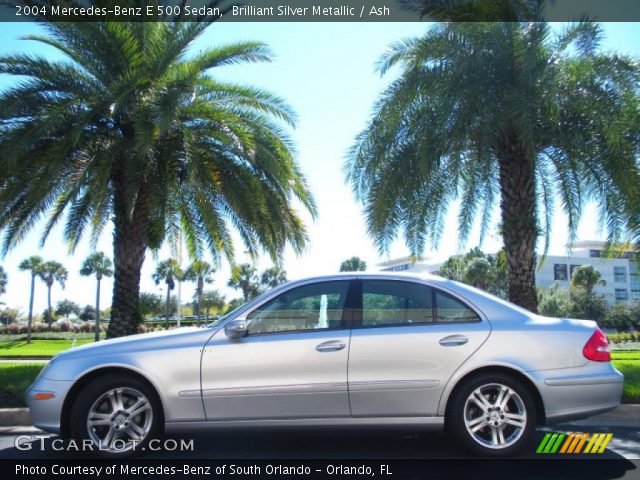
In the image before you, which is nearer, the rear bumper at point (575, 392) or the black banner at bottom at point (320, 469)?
the black banner at bottom at point (320, 469)

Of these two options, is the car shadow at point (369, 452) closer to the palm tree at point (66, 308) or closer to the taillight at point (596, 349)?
the taillight at point (596, 349)

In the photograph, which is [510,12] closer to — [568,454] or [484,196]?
[484,196]

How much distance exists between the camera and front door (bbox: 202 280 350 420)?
5156 millimetres

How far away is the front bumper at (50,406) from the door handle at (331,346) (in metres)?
2.13

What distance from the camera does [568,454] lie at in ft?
18.0

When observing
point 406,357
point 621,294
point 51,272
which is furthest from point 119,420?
point 621,294

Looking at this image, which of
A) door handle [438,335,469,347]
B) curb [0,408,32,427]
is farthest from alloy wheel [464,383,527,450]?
curb [0,408,32,427]

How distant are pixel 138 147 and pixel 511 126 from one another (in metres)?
6.35

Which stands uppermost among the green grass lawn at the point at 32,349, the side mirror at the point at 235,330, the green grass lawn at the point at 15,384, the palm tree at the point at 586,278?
the palm tree at the point at 586,278

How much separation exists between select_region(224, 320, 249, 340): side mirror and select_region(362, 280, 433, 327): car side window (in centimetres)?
104

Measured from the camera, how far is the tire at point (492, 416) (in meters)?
5.10

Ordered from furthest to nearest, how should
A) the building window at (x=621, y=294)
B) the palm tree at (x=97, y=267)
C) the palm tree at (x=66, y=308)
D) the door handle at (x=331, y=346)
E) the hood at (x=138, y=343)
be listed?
the palm tree at (x=66, y=308) → the building window at (x=621, y=294) → the palm tree at (x=97, y=267) → the hood at (x=138, y=343) → the door handle at (x=331, y=346)

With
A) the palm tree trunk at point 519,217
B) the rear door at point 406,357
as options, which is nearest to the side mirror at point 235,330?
the rear door at point 406,357

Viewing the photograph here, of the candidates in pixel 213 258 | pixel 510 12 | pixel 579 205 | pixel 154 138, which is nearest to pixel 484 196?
pixel 579 205
